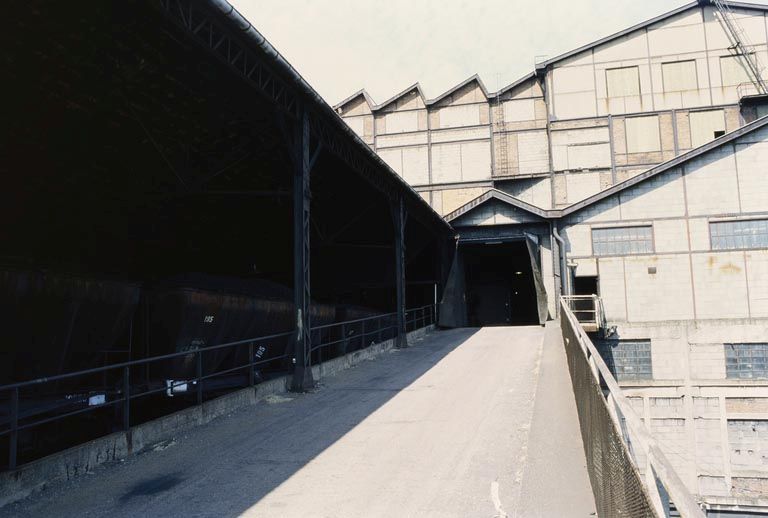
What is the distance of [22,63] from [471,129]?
104 ft

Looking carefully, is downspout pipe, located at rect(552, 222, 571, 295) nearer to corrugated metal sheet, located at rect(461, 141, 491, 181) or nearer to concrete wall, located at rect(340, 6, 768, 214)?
concrete wall, located at rect(340, 6, 768, 214)

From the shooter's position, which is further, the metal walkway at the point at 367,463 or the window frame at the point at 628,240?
the window frame at the point at 628,240

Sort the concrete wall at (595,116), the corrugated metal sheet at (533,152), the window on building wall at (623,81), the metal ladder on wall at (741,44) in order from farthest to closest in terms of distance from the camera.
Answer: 1. the corrugated metal sheet at (533,152)
2. the window on building wall at (623,81)
3. the concrete wall at (595,116)
4. the metal ladder on wall at (741,44)

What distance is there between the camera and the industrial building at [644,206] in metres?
25.1

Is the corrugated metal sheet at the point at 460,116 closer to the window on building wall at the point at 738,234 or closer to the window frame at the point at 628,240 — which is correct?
the window frame at the point at 628,240

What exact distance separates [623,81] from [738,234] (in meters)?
14.3

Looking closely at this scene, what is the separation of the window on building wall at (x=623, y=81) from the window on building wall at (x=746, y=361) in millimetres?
17703

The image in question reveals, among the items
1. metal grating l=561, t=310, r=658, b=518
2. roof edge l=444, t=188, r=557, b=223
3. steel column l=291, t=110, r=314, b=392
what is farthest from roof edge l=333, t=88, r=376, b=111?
metal grating l=561, t=310, r=658, b=518

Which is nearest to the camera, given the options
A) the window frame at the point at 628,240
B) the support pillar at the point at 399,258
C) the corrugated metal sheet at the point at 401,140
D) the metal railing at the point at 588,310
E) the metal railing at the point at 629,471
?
the metal railing at the point at 629,471

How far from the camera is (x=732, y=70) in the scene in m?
33.5

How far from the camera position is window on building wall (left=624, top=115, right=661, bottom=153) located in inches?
1351

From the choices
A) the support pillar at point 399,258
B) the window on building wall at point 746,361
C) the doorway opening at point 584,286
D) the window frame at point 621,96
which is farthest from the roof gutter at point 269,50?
the window frame at point 621,96

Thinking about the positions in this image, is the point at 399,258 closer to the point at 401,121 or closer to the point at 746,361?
the point at 746,361

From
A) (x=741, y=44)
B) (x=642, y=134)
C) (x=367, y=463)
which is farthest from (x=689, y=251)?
(x=367, y=463)
